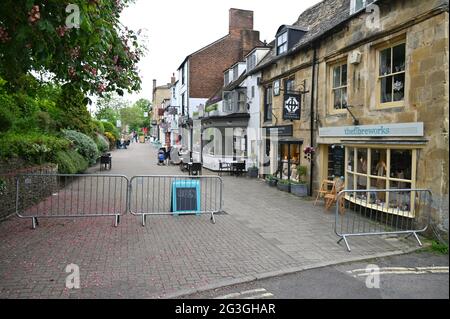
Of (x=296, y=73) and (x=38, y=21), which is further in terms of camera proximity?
(x=296, y=73)

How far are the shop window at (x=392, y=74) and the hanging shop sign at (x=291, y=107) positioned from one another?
426 centimetres

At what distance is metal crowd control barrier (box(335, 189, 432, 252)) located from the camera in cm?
786

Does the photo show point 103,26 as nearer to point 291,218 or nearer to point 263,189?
point 291,218

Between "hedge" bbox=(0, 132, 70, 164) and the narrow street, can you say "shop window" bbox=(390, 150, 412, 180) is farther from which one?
"hedge" bbox=(0, 132, 70, 164)

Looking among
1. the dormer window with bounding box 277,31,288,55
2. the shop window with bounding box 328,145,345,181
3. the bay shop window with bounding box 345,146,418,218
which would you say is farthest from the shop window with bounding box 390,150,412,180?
the dormer window with bounding box 277,31,288,55

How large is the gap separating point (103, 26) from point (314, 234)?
19.4ft

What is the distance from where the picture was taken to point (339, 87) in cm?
1193

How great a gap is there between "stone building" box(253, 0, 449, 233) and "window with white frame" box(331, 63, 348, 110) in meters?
0.03

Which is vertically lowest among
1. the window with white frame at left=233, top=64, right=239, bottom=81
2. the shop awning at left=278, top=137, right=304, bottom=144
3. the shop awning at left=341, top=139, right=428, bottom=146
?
the shop awning at left=341, top=139, right=428, bottom=146

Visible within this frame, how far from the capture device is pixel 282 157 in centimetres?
1616

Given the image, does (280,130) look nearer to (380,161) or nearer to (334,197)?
(334,197)

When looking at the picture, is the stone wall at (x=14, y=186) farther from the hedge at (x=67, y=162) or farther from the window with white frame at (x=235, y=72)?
the window with white frame at (x=235, y=72)

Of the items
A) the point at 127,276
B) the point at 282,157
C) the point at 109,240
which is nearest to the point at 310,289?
the point at 127,276
